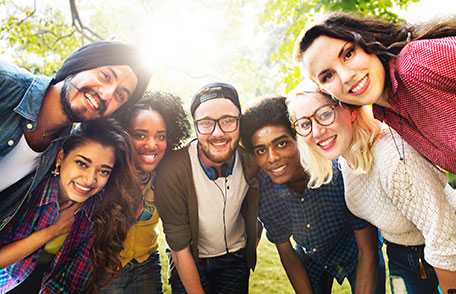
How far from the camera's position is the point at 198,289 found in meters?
3.04

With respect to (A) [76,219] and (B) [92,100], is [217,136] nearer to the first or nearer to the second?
(B) [92,100]

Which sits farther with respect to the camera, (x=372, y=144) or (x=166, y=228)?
(x=166, y=228)

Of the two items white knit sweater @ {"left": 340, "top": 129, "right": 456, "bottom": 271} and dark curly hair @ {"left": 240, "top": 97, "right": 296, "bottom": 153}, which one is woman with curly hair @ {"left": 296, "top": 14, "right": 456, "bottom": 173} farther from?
dark curly hair @ {"left": 240, "top": 97, "right": 296, "bottom": 153}

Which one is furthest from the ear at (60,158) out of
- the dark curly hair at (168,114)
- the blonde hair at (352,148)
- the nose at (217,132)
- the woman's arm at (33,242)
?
the blonde hair at (352,148)

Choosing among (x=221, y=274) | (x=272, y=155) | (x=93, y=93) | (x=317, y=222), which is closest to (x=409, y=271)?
(x=317, y=222)

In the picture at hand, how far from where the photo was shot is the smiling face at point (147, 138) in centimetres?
292

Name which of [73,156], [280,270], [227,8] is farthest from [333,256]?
[227,8]

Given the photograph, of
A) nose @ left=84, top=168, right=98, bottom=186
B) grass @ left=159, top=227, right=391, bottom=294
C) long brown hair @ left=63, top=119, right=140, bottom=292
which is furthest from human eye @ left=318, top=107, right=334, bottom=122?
grass @ left=159, top=227, right=391, bottom=294

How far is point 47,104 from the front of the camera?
269 centimetres

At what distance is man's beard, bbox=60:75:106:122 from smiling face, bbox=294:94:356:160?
1406 mm

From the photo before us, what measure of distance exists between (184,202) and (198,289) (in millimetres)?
715

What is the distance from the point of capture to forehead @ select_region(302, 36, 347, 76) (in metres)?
2.10

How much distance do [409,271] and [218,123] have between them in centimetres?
171

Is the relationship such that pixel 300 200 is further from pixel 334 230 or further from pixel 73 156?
pixel 73 156
